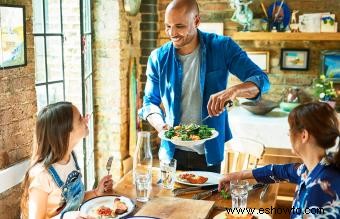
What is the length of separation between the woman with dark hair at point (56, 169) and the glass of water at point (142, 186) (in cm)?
18

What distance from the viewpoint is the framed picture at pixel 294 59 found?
410cm

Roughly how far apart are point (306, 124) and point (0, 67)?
1195mm

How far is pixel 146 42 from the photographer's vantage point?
4277 millimetres

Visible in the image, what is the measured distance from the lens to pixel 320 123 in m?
1.58

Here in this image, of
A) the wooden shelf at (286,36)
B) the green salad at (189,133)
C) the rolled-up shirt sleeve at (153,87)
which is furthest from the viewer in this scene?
the wooden shelf at (286,36)

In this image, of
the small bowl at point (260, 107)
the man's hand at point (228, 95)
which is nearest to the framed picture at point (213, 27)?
the small bowl at point (260, 107)

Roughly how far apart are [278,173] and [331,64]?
7.89ft

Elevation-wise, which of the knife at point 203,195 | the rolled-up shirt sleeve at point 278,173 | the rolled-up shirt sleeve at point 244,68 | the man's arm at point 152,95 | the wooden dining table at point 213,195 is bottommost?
the wooden dining table at point 213,195

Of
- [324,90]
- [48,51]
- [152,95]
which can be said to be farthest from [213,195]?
[324,90]

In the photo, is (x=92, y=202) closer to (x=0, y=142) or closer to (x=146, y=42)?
(x=0, y=142)

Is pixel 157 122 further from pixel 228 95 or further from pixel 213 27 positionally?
pixel 213 27

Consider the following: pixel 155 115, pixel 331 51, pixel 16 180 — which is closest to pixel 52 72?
pixel 155 115

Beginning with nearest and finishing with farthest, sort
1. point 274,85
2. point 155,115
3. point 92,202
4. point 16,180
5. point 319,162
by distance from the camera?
point 319,162 → point 92,202 → point 16,180 → point 155,115 → point 274,85

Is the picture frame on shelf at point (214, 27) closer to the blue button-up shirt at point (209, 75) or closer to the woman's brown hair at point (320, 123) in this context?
the blue button-up shirt at point (209, 75)
